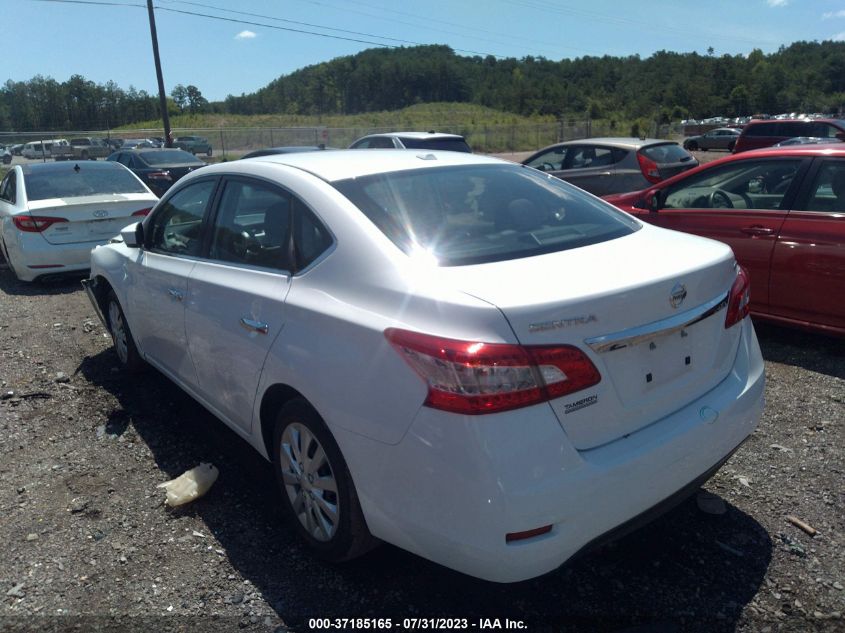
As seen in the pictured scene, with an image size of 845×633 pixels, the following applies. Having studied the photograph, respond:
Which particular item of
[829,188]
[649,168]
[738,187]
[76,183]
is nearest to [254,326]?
[829,188]

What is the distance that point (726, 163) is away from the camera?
5562mm

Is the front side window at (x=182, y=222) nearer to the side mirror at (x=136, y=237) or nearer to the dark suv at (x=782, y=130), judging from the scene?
the side mirror at (x=136, y=237)

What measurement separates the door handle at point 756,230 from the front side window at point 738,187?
0.23 metres

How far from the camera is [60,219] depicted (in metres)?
7.81

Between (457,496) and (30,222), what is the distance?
24.7ft

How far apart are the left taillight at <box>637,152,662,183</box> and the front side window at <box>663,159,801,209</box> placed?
4674 mm

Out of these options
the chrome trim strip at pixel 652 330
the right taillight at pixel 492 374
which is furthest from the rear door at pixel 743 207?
the right taillight at pixel 492 374

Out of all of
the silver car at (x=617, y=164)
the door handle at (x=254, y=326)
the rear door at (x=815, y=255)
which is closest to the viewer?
the door handle at (x=254, y=326)

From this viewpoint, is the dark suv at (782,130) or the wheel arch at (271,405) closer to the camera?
the wheel arch at (271,405)

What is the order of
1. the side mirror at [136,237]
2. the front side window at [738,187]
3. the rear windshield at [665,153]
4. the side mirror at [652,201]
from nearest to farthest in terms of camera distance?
the side mirror at [136,237] → the front side window at [738,187] → the side mirror at [652,201] → the rear windshield at [665,153]

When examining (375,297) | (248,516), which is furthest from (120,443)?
(375,297)

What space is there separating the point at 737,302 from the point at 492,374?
1379 millimetres

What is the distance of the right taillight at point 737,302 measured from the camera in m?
2.77

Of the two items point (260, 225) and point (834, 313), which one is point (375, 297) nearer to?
point (260, 225)
